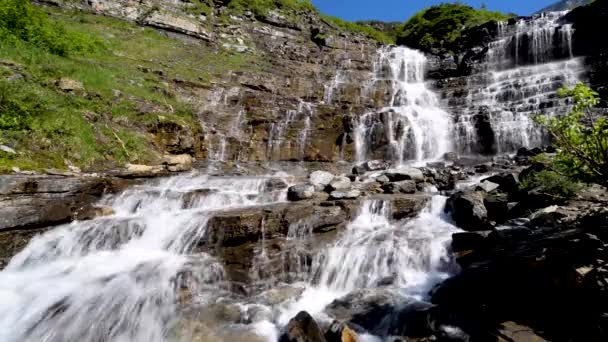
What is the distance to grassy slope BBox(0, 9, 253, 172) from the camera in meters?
12.5

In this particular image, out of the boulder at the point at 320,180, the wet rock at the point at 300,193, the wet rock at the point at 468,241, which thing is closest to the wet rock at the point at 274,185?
the boulder at the point at 320,180

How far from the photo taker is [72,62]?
58.9ft

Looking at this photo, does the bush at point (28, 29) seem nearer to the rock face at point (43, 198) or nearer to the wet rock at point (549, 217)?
the rock face at point (43, 198)

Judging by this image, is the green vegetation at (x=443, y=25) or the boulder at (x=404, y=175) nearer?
the boulder at (x=404, y=175)

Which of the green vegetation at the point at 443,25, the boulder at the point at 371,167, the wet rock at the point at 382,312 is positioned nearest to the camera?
the wet rock at the point at 382,312

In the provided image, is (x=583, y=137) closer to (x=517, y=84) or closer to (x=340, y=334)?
(x=340, y=334)

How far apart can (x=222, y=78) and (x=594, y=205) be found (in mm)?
20155

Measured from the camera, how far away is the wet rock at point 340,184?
11.9 meters

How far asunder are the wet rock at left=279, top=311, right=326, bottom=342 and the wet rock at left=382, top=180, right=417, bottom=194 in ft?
22.3

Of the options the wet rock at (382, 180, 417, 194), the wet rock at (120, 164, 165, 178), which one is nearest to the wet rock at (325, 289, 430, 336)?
the wet rock at (382, 180, 417, 194)

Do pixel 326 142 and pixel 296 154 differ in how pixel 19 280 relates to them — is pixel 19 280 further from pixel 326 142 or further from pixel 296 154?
pixel 326 142

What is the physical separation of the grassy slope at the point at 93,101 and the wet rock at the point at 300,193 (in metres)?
7.00

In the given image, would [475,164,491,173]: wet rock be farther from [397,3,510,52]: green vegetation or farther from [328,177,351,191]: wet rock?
[397,3,510,52]: green vegetation

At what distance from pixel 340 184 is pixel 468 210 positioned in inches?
161
